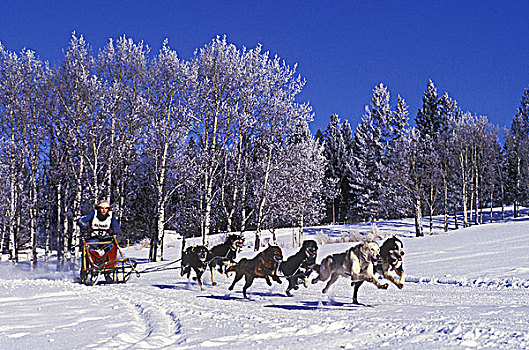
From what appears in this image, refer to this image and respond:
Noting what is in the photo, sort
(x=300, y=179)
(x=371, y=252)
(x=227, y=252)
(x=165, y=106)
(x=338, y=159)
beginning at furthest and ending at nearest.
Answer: (x=338, y=159) → (x=300, y=179) → (x=165, y=106) → (x=227, y=252) → (x=371, y=252)

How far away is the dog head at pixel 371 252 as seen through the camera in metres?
6.07

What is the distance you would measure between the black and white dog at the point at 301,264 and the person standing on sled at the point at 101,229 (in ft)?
18.5

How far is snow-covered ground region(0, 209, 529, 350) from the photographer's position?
438cm

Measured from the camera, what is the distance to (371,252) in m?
→ 6.08

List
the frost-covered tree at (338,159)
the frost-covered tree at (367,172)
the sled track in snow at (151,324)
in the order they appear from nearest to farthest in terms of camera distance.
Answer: the sled track in snow at (151,324) < the frost-covered tree at (367,172) < the frost-covered tree at (338,159)

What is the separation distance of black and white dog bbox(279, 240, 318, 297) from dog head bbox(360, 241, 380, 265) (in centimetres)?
106

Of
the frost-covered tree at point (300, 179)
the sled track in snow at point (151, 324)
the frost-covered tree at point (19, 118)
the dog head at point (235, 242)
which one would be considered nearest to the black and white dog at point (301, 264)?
the dog head at point (235, 242)

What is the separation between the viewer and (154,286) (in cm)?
990

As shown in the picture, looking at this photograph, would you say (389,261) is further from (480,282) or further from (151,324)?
(480,282)

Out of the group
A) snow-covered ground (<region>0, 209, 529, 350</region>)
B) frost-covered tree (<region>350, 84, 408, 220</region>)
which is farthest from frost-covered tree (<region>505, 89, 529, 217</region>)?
snow-covered ground (<region>0, 209, 529, 350</region>)

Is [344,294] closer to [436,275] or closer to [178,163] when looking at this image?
[436,275]

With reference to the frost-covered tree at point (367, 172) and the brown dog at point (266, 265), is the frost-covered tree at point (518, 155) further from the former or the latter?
the brown dog at point (266, 265)

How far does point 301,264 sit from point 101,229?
21.0ft

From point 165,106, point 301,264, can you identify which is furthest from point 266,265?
point 165,106
